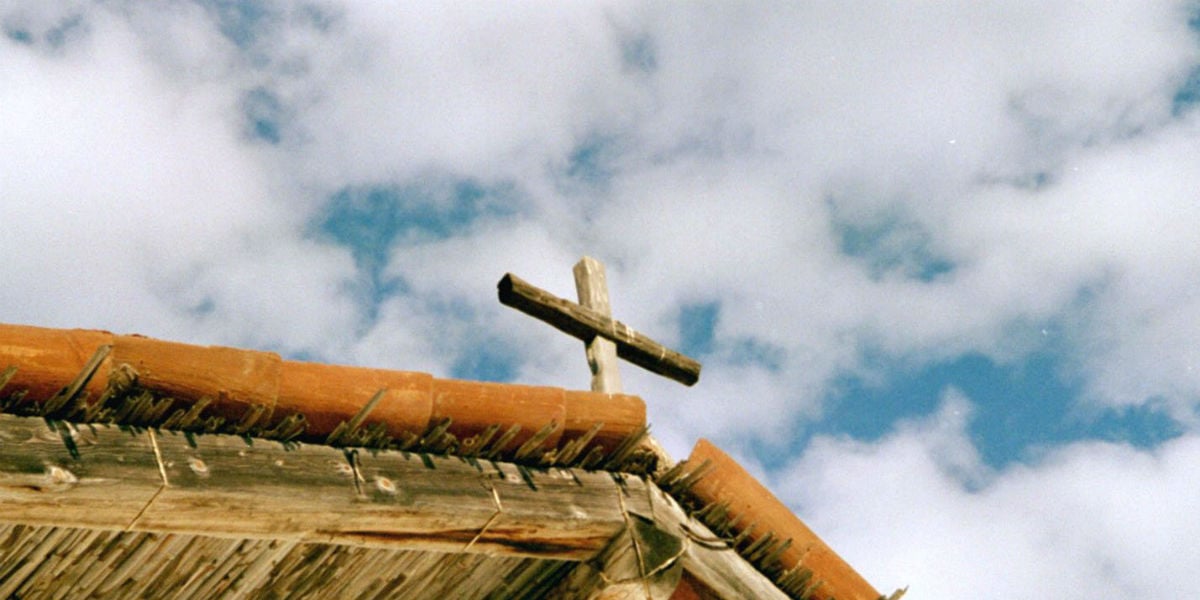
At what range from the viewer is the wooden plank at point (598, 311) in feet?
14.5

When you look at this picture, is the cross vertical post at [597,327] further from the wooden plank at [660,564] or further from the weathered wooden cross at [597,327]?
the wooden plank at [660,564]

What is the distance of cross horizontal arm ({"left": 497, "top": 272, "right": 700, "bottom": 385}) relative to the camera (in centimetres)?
441

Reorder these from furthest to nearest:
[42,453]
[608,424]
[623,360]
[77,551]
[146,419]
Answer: [623,360] → [608,424] → [77,551] → [146,419] → [42,453]

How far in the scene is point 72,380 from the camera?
276 cm

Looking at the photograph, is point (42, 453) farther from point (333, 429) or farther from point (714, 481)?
point (714, 481)

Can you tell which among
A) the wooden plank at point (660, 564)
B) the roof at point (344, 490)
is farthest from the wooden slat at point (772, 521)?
the wooden plank at point (660, 564)

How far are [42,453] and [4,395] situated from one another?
0.16 meters

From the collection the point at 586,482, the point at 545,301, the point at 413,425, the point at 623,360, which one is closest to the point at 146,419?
the point at 413,425

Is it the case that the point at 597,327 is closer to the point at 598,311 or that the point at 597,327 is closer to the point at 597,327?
the point at 597,327

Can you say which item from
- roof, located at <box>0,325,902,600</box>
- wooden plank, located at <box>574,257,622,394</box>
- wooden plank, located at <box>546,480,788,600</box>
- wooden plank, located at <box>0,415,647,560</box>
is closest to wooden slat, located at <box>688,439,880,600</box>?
roof, located at <box>0,325,902,600</box>

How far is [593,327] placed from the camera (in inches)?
179

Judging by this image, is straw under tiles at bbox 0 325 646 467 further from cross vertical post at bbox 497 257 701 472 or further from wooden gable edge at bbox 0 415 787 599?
cross vertical post at bbox 497 257 701 472

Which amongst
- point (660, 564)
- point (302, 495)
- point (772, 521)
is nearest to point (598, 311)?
point (772, 521)

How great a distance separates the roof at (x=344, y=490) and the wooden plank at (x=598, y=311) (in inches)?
23.5
